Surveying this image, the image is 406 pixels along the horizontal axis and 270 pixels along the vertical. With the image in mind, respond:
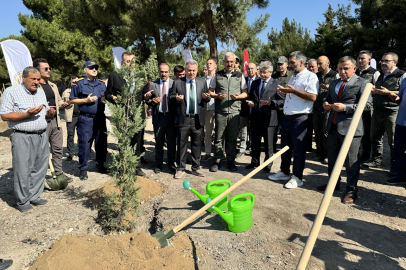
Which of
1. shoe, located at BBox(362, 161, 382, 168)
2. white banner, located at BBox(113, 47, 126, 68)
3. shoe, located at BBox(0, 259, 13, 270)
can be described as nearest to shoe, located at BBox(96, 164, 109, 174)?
white banner, located at BBox(113, 47, 126, 68)

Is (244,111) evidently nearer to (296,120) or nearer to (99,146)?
(296,120)

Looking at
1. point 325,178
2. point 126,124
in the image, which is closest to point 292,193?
point 325,178

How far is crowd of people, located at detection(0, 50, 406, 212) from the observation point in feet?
13.8

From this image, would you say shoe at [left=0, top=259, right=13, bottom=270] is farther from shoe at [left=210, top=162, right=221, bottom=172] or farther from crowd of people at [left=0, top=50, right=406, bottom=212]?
shoe at [left=210, top=162, right=221, bottom=172]

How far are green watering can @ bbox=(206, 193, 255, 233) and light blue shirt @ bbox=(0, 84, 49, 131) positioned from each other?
2954 millimetres

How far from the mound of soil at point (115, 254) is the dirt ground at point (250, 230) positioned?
0.01 meters

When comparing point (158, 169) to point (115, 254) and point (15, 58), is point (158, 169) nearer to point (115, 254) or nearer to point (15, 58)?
point (115, 254)

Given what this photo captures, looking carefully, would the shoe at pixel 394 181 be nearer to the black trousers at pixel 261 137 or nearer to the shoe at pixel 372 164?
the shoe at pixel 372 164

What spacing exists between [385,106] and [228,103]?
314 cm

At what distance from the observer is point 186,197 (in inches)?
184

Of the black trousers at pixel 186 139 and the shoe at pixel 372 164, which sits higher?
the black trousers at pixel 186 139

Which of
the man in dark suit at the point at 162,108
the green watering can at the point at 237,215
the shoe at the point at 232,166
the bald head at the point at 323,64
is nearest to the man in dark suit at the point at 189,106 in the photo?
the man in dark suit at the point at 162,108

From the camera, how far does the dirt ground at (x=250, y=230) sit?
304 centimetres

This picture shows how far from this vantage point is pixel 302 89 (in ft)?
15.7
